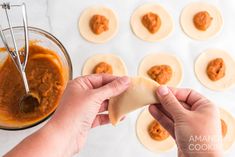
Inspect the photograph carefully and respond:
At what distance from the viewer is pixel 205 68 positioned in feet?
4.84

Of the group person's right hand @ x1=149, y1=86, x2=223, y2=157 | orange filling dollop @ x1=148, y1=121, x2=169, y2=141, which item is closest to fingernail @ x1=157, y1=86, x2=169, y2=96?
person's right hand @ x1=149, y1=86, x2=223, y2=157

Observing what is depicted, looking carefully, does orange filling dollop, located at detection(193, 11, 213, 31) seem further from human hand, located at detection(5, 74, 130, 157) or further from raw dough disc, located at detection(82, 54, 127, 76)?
human hand, located at detection(5, 74, 130, 157)

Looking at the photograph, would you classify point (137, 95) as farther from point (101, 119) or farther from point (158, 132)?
point (158, 132)

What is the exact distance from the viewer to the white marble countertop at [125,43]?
137 cm

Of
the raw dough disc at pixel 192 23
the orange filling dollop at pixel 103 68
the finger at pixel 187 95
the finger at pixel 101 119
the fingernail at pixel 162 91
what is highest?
the raw dough disc at pixel 192 23

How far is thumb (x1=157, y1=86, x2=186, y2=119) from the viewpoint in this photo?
96 cm

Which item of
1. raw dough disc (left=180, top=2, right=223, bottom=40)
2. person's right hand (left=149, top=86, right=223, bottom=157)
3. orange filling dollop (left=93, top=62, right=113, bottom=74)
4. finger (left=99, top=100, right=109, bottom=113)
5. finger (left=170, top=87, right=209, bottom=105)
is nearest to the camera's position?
person's right hand (left=149, top=86, right=223, bottom=157)

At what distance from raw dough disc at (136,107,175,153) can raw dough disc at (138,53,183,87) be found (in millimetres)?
192

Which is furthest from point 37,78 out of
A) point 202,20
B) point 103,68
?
point 202,20

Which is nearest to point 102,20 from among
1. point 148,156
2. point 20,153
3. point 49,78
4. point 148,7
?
point 148,7

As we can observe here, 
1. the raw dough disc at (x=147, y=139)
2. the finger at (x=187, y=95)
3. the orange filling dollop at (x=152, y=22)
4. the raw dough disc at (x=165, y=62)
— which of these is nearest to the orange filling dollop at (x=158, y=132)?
the raw dough disc at (x=147, y=139)

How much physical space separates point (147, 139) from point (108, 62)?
0.39 m

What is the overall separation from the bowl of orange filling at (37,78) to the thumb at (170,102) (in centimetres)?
43

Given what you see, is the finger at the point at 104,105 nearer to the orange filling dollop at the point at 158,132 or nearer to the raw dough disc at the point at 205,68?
the orange filling dollop at the point at 158,132
